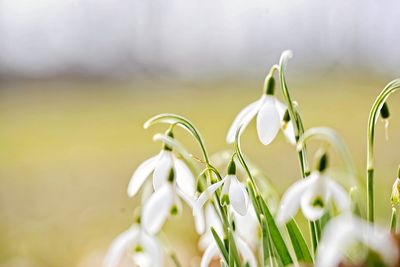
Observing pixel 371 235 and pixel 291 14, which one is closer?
pixel 371 235

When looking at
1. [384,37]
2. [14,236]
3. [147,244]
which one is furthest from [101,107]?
[147,244]

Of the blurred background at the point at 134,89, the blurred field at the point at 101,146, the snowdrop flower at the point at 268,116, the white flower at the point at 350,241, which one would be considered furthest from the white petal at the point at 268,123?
the blurred background at the point at 134,89

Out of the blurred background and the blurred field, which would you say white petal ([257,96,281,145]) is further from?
the blurred background

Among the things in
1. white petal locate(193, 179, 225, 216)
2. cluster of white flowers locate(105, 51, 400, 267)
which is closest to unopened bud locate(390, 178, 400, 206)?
cluster of white flowers locate(105, 51, 400, 267)

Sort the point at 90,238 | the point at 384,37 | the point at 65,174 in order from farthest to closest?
the point at 384,37 → the point at 65,174 → the point at 90,238

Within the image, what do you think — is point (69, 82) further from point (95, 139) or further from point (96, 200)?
point (96, 200)

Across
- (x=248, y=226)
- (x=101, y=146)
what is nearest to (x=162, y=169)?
(x=248, y=226)
